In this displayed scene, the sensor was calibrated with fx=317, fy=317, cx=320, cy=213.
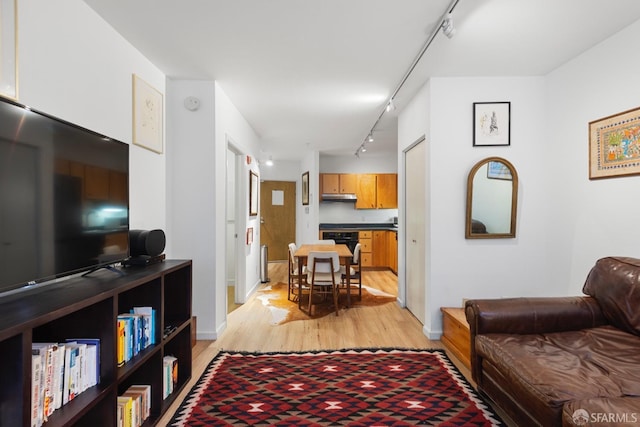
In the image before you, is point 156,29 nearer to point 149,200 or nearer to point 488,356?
point 149,200

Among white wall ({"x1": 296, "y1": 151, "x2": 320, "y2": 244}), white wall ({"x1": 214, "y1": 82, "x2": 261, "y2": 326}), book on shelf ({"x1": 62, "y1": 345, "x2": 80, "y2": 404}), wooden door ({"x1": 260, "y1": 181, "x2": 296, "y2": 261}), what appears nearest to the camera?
book on shelf ({"x1": 62, "y1": 345, "x2": 80, "y2": 404})

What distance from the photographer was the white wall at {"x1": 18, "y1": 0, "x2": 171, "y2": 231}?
1.61 meters

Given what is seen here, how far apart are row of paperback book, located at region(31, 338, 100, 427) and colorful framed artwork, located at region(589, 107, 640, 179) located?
11.4 feet

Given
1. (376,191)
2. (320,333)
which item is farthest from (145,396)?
(376,191)

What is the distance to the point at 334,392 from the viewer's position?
2.16 m

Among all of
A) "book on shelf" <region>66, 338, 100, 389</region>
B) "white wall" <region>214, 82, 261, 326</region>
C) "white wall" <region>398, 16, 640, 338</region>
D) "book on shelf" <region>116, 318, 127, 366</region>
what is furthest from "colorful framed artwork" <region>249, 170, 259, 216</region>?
"book on shelf" <region>66, 338, 100, 389</region>

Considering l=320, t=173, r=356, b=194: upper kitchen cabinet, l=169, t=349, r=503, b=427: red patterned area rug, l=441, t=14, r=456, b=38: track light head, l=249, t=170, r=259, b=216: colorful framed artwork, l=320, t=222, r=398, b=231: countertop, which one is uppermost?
l=441, t=14, r=456, b=38: track light head

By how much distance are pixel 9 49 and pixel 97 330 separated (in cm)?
135

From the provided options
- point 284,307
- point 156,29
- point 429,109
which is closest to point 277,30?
point 156,29

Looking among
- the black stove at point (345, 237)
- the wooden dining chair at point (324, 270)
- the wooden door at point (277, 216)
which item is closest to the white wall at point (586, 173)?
the wooden dining chair at point (324, 270)

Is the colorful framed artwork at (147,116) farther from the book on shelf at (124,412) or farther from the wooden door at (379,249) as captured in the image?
the wooden door at (379,249)

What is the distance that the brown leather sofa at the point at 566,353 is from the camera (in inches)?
52.2

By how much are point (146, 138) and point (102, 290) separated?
5.44ft

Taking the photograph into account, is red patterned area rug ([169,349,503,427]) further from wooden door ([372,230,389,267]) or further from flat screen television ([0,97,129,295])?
wooden door ([372,230,389,267])
